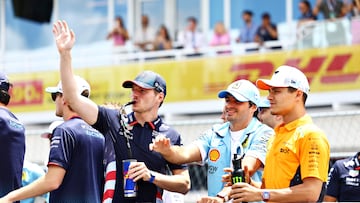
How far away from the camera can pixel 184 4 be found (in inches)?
827

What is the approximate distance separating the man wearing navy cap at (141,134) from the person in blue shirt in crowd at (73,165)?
1.15ft

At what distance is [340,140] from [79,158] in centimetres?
515

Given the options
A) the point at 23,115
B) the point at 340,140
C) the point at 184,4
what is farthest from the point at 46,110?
the point at 340,140

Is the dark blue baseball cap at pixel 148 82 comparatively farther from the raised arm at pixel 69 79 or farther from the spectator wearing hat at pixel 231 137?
the spectator wearing hat at pixel 231 137

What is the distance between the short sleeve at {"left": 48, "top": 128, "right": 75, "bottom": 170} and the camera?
7.10 metres

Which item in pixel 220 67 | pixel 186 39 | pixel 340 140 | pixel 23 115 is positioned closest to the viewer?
pixel 340 140

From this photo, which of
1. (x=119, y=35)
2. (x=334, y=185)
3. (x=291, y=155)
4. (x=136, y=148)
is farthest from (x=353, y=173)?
(x=119, y=35)

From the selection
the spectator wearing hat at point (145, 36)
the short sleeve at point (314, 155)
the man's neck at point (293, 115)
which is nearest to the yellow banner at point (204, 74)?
the spectator wearing hat at point (145, 36)

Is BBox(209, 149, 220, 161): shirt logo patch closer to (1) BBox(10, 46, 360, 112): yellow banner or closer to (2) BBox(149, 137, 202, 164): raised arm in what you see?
(2) BBox(149, 137, 202, 164): raised arm

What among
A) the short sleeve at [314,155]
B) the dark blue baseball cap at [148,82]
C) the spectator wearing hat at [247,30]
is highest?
the dark blue baseball cap at [148,82]

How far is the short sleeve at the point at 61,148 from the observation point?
7.10m

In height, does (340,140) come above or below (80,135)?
below

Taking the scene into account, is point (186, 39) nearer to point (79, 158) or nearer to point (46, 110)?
point (46, 110)

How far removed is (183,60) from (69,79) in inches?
449
